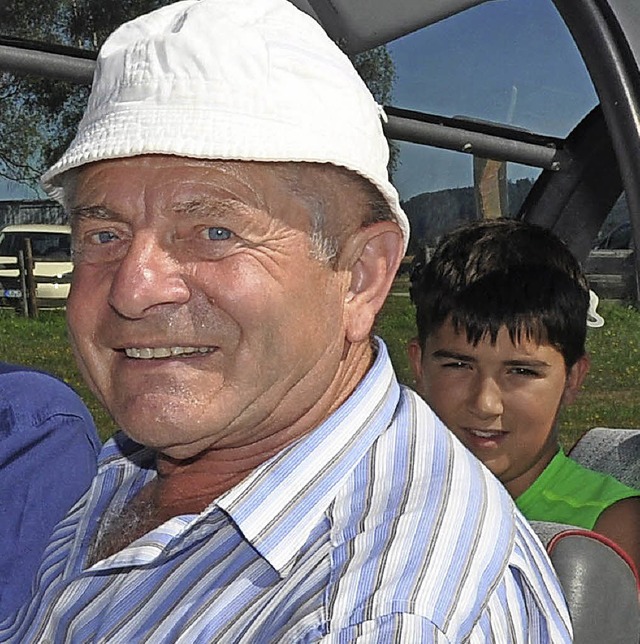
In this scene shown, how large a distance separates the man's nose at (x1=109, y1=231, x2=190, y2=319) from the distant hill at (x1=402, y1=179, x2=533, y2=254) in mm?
1803

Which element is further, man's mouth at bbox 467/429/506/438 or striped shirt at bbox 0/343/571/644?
man's mouth at bbox 467/429/506/438

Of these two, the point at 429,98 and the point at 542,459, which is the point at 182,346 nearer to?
the point at 542,459

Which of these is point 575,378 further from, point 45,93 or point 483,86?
point 45,93

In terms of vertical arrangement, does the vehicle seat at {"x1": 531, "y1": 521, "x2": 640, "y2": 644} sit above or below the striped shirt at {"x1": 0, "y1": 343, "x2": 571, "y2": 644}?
below

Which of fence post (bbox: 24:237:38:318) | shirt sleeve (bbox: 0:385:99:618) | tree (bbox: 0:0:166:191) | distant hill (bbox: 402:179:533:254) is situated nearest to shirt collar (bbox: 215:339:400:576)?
shirt sleeve (bbox: 0:385:99:618)

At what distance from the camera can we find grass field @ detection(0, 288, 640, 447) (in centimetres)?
354

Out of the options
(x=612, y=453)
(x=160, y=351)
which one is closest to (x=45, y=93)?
(x=612, y=453)

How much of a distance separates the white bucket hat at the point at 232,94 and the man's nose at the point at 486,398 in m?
1.36

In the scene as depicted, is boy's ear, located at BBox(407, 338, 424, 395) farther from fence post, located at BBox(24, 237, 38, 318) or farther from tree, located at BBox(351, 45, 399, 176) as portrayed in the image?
fence post, located at BBox(24, 237, 38, 318)

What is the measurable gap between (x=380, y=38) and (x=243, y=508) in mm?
1361

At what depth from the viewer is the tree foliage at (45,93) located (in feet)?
13.5

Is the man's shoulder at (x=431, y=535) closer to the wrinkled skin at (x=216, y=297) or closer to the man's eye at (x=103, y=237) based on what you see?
the wrinkled skin at (x=216, y=297)

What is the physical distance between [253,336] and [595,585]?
0.71 m

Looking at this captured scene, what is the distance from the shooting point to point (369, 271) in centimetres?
173
